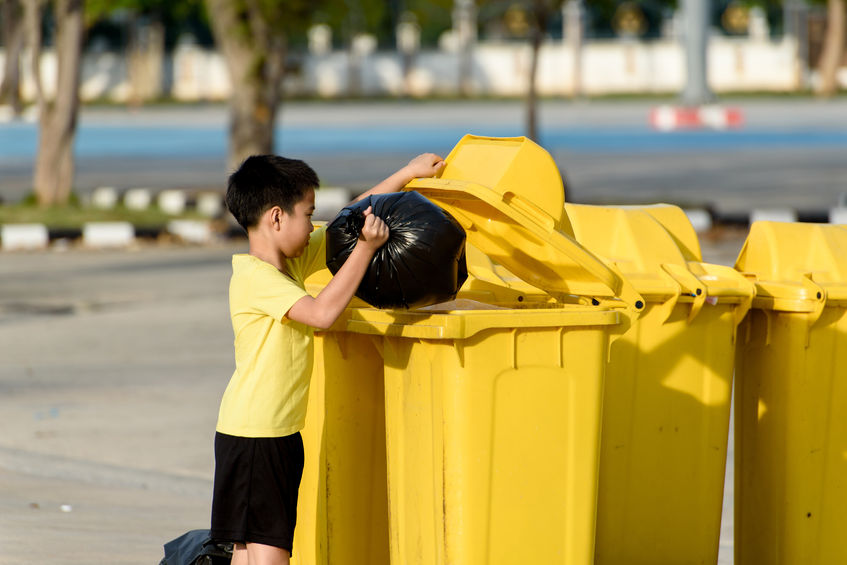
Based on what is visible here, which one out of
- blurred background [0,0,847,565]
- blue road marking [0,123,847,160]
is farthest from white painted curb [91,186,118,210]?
blue road marking [0,123,847,160]

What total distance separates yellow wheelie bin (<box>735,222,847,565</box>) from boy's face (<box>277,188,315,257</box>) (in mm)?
1377

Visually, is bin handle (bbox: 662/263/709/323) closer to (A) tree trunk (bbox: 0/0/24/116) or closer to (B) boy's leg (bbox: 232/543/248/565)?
(B) boy's leg (bbox: 232/543/248/565)

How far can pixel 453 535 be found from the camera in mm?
3439

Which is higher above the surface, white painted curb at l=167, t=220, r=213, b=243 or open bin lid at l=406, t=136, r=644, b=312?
open bin lid at l=406, t=136, r=644, b=312

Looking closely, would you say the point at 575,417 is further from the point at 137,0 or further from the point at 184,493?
the point at 137,0

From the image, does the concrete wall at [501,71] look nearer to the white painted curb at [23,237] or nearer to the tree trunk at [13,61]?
the tree trunk at [13,61]

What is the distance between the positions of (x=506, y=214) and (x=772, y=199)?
1443 centimetres

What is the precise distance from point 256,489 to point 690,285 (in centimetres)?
137

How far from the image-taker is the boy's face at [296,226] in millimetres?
3439

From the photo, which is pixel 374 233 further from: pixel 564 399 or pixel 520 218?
pixel 564 399

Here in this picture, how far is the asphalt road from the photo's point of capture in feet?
63.5

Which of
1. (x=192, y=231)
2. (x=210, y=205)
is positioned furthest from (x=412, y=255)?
(x=210, y=205)

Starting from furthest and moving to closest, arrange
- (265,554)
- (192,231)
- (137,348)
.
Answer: (192,231) → (137,348) → (265,554)

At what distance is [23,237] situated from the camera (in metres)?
13.0
